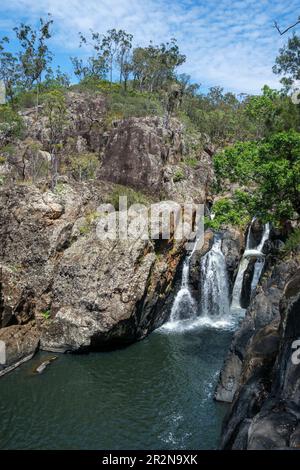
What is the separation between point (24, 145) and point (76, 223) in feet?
77.6

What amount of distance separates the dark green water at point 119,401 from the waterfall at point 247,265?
962 cm

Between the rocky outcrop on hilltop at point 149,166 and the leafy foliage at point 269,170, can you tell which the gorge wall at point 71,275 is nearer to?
the rocky outcrop on hilltop at point 149,166

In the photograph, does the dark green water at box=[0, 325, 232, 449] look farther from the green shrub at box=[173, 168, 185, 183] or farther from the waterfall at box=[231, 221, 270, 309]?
the green shrub at box=[173, 168, 185, 183]

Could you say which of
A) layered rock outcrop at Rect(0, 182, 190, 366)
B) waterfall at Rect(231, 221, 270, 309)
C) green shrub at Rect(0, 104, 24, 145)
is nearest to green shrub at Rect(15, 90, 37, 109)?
green shrub at Rect(0, 104, 24, 145)

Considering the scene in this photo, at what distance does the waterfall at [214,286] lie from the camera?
3750 centimetres

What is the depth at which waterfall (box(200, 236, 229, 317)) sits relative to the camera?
123 feet

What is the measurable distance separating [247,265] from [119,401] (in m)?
21.7

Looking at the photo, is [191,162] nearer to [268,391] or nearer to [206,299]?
[206,299]

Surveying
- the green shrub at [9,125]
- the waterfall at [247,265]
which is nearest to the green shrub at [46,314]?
the waterfall at [247,265]

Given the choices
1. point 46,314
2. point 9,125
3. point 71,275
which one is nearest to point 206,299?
point 71,275

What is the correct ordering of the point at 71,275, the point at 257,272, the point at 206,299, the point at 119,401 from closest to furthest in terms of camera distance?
the point at 119,401, the point at 71,275, the point at 206,299, the point at 257,272

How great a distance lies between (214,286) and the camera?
38.0 m

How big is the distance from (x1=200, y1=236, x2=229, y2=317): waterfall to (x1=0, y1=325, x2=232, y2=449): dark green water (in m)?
6.93
